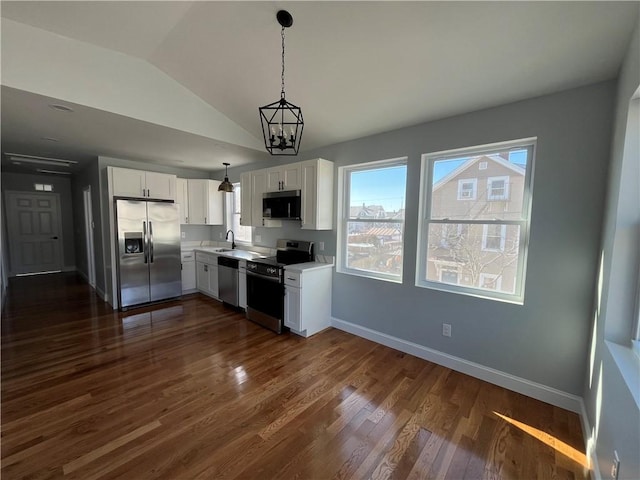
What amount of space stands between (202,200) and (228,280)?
6.38ft

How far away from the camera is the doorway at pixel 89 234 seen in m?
5.46

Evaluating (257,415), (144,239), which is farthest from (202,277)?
(257,415)

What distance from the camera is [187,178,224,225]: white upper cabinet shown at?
525cm

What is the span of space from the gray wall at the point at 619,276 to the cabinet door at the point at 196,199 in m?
5.52

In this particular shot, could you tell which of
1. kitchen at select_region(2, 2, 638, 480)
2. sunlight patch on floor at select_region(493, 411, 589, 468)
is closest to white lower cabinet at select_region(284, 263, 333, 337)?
kitchen at select_region(2, 2, 638, 480)

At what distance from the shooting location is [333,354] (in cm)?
298

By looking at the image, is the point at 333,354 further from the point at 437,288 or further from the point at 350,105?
the point at 350,105

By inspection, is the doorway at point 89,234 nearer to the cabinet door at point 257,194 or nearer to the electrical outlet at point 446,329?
the cabinet door at point 257,194

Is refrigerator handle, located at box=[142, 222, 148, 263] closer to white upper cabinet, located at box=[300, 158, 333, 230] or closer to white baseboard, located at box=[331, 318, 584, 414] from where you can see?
white upper cabinet, located at box=[300, 158, 333, 230]

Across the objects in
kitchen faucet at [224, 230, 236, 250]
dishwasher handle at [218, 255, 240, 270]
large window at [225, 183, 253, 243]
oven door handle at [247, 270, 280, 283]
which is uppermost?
large window at [225, 183, 253, 243]

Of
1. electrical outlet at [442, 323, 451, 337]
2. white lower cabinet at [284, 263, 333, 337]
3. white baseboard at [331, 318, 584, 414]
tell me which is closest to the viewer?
white baseboard at [331, 318, 584, 414]

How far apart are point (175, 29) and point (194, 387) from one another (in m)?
3.18

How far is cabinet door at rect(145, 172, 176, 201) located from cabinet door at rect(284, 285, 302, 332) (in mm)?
2984

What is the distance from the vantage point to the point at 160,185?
4.62 meters
